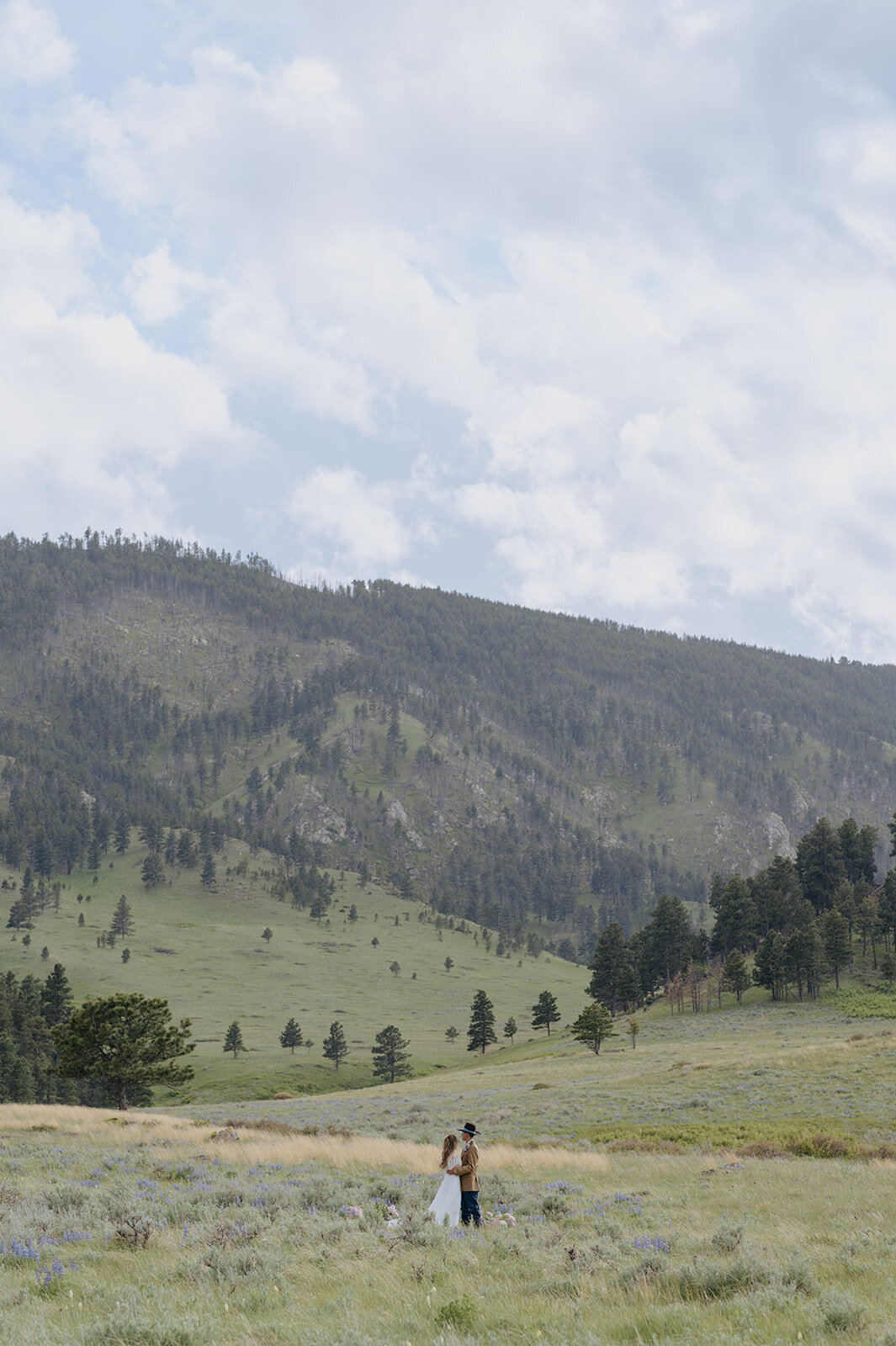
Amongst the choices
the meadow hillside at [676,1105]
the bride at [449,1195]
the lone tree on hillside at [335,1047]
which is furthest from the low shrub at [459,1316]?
the lone tree on hillside at [335,1047]

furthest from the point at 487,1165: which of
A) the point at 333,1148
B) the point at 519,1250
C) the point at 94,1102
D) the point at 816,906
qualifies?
the point at 816,906

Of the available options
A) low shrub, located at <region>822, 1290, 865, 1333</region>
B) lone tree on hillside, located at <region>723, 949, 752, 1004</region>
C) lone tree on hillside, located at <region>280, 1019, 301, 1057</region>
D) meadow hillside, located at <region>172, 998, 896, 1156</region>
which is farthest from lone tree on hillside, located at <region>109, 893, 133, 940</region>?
low shrub, located at <region>822, 1290, 865, 1333</region>

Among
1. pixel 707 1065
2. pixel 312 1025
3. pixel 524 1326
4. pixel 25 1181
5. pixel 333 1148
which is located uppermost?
pixel 524 1326

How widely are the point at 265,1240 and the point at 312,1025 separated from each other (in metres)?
138

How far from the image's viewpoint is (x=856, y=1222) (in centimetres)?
1346

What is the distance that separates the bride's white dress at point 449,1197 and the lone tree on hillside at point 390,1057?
102 m

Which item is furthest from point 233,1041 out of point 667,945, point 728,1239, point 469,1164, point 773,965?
point 728,1239

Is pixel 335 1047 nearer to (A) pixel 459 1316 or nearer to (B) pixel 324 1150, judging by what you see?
(B) pixel 324 1150

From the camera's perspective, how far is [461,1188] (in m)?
13.1

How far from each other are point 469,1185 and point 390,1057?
103894 mm

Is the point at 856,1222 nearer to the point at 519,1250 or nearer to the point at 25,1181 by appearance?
the point at 519,1250

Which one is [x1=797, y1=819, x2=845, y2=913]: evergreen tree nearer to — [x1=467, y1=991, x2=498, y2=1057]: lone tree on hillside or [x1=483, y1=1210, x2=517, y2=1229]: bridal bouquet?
[x1=467, y1=991, x2=498, y2=1057]: lone tree on hillside

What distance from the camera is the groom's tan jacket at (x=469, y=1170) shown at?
42.8 feet

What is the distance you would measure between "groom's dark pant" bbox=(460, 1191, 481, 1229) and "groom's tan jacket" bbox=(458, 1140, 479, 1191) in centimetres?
9
